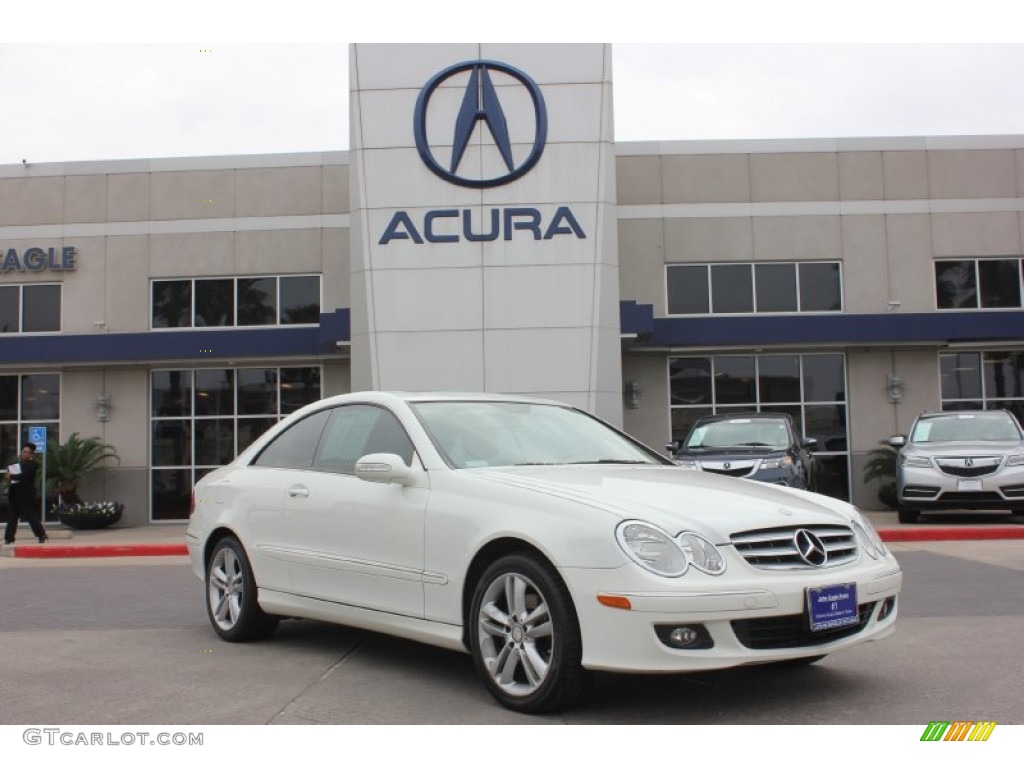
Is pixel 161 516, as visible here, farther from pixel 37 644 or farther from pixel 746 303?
pixel 37 644

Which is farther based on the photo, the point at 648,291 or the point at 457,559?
the point at 648,291

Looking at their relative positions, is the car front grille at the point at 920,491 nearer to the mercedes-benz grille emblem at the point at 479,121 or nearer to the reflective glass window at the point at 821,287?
the reflective glass window at the point at 821,287

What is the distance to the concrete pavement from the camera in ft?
49.0

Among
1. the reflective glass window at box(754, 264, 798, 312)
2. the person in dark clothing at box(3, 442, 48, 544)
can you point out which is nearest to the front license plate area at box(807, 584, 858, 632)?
the person in dark clothing at box(3, 442, 48, 544)

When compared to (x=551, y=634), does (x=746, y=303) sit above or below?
above

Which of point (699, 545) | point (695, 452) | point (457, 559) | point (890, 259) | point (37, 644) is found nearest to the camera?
point (699, 545)

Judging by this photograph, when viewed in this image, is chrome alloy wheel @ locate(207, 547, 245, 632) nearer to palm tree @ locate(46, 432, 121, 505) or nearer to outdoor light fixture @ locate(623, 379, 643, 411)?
outdoor light fixture @ locate(623, 379, 643, 411)

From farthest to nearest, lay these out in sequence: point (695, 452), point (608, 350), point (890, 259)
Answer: point (890, 259), point (608, 350), point (695, 452)

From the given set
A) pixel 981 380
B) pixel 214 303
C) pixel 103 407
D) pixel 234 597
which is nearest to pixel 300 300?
pixel 214 303

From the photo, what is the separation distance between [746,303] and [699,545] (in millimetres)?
18994

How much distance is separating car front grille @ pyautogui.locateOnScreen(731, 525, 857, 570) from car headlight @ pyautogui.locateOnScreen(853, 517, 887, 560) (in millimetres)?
214

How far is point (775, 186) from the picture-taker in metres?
23.2

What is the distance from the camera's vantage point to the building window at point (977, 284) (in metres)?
Result: 23.2

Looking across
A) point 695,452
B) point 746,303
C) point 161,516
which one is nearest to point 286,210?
point 161,516
